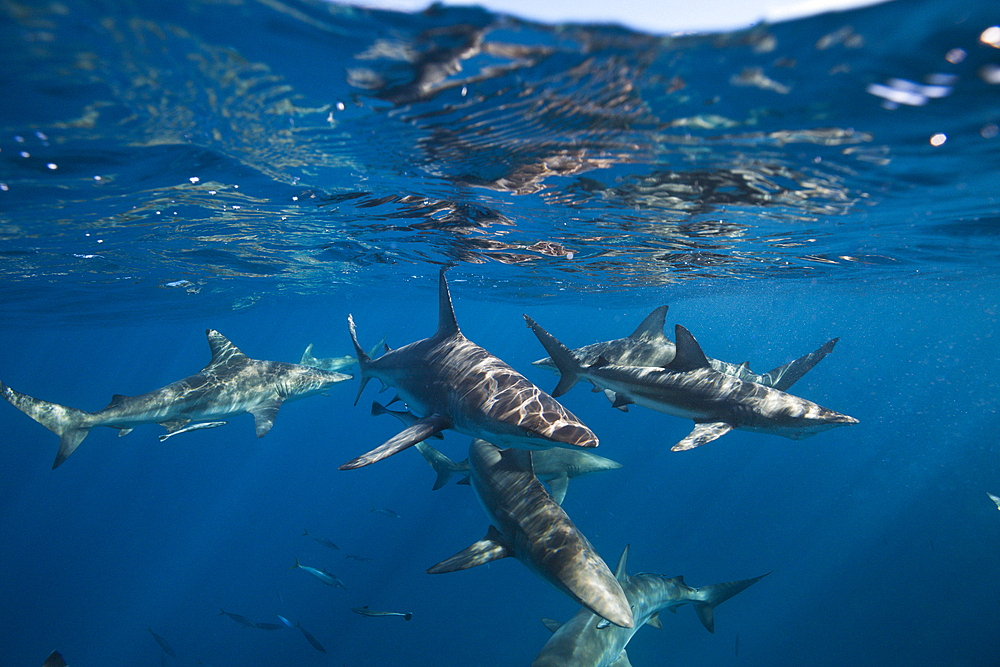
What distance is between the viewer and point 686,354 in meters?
7.11

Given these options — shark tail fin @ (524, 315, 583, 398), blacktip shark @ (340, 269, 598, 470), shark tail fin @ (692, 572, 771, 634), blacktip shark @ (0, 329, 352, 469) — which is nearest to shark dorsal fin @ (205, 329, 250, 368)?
blacktip shark @ (0, 329, 352, 469)

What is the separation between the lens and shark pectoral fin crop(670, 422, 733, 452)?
5998 millimetres

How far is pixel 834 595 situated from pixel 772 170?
34269 millimetres

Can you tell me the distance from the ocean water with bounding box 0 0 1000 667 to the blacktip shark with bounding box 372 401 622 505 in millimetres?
6092

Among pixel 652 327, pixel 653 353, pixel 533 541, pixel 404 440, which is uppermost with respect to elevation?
pixel 404 440

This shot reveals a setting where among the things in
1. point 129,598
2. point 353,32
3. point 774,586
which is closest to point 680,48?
point 353,32

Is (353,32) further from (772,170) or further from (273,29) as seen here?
(772,170)

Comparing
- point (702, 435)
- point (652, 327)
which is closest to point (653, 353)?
point (652, 327)

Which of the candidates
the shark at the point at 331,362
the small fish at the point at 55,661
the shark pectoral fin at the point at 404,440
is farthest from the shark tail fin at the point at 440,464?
the shark at the point at 331,362

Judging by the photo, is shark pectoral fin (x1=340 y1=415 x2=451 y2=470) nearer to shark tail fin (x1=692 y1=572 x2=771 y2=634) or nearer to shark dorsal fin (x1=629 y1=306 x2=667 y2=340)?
shark dorsal fin (x1=629 y1=306 x2=667 y2=340)

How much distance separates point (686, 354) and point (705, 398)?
75cm

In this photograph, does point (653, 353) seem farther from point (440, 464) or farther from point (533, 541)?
point (533, 541)

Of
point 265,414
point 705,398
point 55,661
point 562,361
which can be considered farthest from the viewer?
point 265,414

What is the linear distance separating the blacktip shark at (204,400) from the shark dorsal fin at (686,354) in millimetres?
8124
